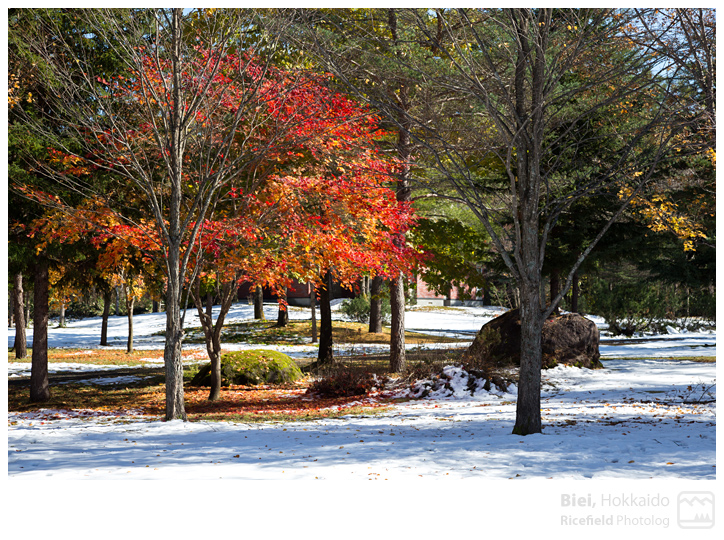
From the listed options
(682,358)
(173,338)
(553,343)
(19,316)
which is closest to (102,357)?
(19,316)

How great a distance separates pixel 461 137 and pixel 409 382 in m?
5.40

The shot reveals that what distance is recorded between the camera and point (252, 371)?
14.7m

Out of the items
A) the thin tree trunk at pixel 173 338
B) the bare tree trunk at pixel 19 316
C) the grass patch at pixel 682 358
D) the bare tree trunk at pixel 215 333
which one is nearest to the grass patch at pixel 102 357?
the bare tree trunk at pixel 19 316

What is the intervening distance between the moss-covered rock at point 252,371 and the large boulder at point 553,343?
4.71 meters

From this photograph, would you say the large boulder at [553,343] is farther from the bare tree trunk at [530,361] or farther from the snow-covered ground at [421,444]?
the bare tree trunk at [530,361]

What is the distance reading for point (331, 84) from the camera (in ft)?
35.6

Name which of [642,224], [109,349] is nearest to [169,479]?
[642,224]

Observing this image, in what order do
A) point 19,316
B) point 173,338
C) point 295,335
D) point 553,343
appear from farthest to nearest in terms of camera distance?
point 295,335
point 19,316
point 553,343
point 173,338

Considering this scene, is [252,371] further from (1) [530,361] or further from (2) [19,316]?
(2) [19,316]

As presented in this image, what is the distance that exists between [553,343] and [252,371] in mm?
7687

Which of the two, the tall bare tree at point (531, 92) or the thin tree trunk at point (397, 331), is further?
the thin tree trunk at point (397, 331)

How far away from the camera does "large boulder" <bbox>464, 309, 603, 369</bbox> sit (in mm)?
14328

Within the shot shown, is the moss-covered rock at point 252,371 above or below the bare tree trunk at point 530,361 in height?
below

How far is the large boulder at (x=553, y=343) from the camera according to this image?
1433cm
